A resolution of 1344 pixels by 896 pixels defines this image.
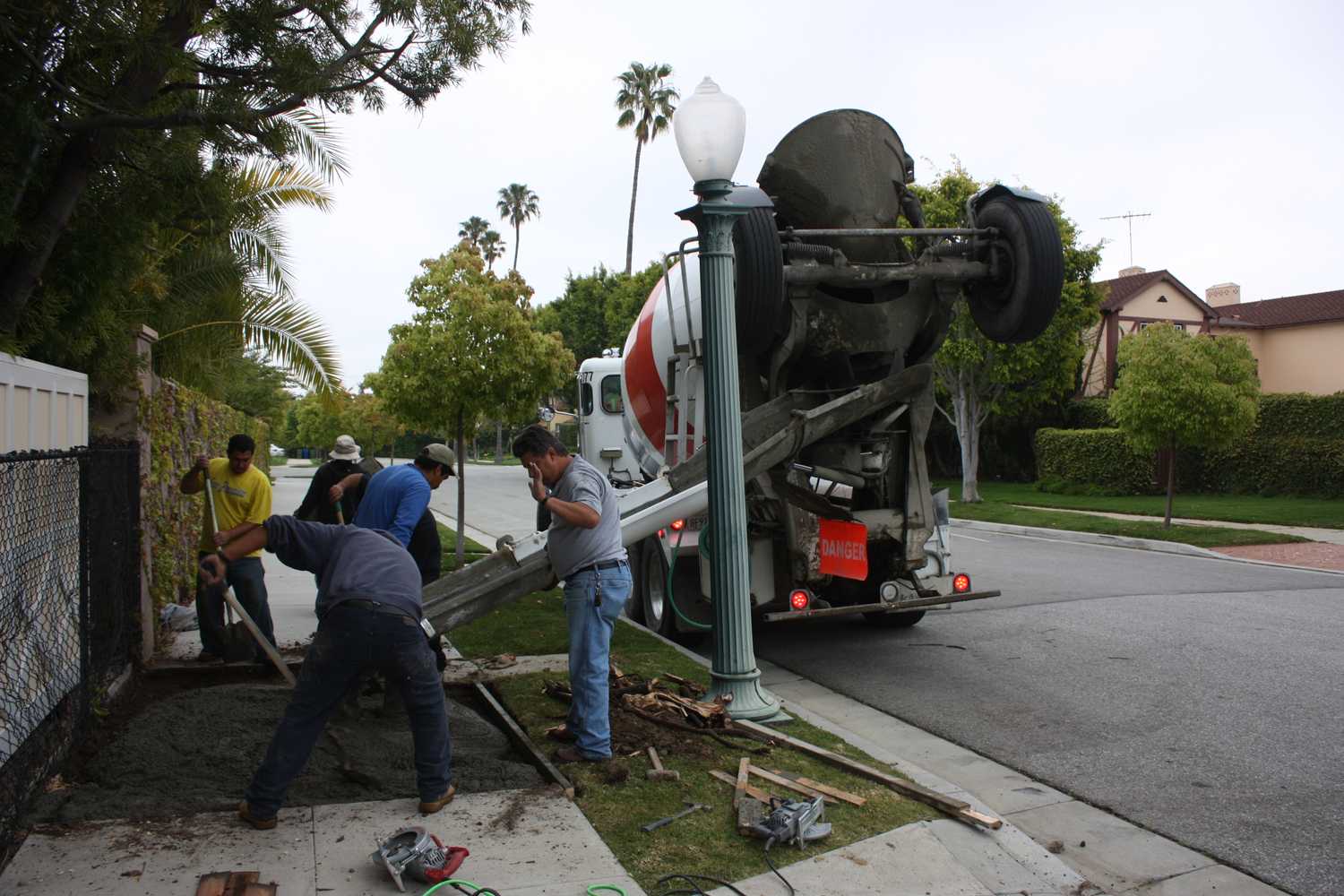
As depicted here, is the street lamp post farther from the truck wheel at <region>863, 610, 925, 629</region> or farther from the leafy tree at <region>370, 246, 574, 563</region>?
the leafy tree at <region>370, 246, 574, 563</region>

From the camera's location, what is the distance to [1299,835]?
15.9 feet

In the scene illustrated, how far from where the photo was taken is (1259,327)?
35188 mm

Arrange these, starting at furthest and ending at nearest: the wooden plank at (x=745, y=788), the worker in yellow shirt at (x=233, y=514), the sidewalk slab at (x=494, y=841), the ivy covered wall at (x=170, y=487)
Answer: the ivy covered wall at (x=170, y=487)
the worker in yellow shirt at (x=233, y=514)
the wooden plank at (x=745, y=788)
the sidewalk slab at (x=494, y=841)

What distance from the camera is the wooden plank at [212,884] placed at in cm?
377

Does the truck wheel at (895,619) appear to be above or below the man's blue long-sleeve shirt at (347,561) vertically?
below

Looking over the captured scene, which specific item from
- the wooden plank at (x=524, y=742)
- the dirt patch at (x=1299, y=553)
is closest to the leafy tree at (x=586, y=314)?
the dirt patch at (x=1299, y=553)

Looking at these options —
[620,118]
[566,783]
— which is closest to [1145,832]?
[566,783]

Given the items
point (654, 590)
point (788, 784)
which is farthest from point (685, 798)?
point (654, 590)

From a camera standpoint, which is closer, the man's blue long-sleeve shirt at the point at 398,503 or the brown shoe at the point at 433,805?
the brown shoe at the point at 433,805

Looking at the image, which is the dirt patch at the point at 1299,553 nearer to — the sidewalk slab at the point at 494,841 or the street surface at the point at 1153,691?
the street surface at the point at 1153,691

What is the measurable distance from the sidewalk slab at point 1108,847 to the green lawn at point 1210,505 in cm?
1464

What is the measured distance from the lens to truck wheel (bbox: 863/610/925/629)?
32.0ft

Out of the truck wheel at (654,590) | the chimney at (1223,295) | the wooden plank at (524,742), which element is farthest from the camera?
the chimney at (1223,295)

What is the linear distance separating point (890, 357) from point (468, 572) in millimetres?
3589
